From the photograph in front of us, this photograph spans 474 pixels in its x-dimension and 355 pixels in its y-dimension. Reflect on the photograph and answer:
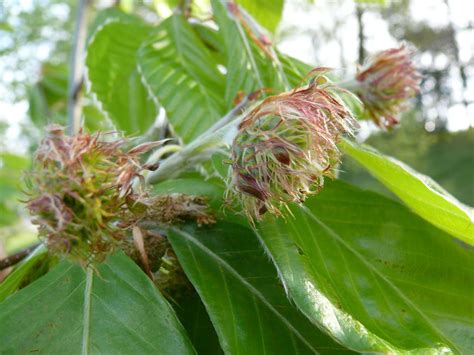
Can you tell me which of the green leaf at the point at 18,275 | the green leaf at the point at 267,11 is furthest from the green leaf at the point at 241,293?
the green leaf at the point at 267,11

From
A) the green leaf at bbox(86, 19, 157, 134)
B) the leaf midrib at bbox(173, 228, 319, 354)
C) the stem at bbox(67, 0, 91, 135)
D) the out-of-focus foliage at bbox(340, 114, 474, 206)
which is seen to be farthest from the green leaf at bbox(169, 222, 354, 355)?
the out-of-focus foliage at bbox(340, 114, 474, 206)

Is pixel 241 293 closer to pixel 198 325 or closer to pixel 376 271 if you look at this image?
pixel 198 325

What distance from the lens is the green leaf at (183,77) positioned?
1.26 m

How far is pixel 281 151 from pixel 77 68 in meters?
1.41

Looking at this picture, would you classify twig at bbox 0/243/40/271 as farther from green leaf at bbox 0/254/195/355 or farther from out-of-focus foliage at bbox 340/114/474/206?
out-of-focus foliage at bbox 340/114/474/206

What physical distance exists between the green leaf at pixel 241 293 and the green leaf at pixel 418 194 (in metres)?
→ 0.20

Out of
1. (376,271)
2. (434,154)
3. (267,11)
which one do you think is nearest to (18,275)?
(376,271)

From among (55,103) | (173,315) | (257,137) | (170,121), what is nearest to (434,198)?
(257,137)

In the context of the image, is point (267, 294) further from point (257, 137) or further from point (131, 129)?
point (131, 129)

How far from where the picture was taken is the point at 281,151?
0.72 m

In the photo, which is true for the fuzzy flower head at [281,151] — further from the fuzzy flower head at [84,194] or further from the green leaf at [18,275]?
the green leaf at [18,275]

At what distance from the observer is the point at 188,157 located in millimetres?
858

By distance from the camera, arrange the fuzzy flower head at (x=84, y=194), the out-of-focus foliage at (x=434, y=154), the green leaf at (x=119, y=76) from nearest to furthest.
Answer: the fuzzy flower head at (x=84, y=194) < the green leaf at (x=119, y=76) < the out-of-focus foliage at (x=434, y=154)

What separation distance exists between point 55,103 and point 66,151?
7.23 ft
